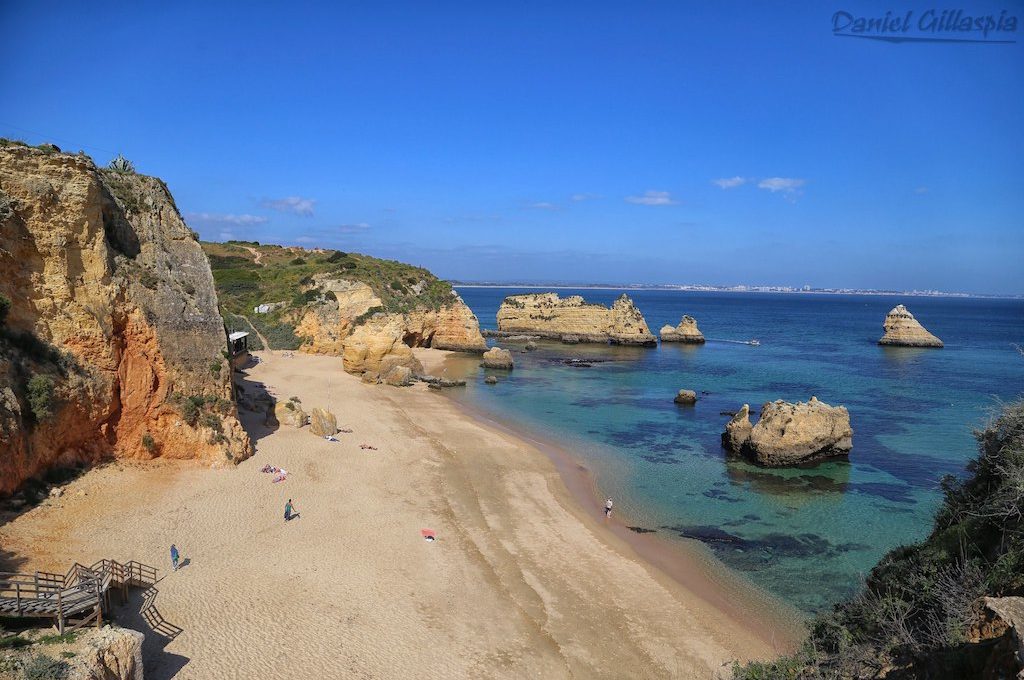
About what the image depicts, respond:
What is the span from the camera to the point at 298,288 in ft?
163

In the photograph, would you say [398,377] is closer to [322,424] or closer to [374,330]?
[374,330]

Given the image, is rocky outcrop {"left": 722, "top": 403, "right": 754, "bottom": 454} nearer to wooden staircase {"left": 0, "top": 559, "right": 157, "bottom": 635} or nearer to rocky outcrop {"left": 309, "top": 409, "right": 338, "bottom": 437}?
rocky outcrop {"left": 309, "top": 409, "right": 338, "bottom": 437}

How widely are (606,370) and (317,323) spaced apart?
24.2m

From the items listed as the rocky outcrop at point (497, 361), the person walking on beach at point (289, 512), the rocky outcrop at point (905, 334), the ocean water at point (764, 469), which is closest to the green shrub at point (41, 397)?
the person walking on beach at point (289, 512)

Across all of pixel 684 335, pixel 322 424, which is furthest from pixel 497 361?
pixel 684 335

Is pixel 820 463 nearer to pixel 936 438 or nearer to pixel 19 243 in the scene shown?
pixel 936 438

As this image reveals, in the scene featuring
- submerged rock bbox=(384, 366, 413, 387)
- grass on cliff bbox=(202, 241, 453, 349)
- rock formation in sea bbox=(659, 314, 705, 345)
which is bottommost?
submerged rock bbox=(384, 366, 413, 387)

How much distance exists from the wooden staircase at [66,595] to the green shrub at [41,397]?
4806mm

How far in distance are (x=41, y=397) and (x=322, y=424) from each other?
1068 centimetres

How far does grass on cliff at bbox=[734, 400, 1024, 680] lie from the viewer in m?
6.93

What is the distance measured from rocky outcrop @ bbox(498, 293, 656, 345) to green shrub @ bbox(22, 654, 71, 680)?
2434 inches

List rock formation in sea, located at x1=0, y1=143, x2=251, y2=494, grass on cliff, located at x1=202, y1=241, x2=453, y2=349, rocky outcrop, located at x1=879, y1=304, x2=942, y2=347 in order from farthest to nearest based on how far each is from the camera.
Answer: rocky outcrop, located at x1=879, y1=304, x2=942, y2=347, grass on cliff, located at x1=202, y1=241, x2=453, y2=349, rock formation in sea, located at x1=0, y1=143, x2=251, y2=494

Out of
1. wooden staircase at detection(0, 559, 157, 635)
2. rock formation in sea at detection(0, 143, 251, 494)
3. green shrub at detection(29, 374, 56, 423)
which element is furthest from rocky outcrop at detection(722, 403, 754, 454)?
green shrub at detection(29, 374, 56, 423)

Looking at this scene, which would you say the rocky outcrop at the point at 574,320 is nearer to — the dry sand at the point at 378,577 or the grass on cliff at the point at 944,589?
the dry sand at the point at 378,577
